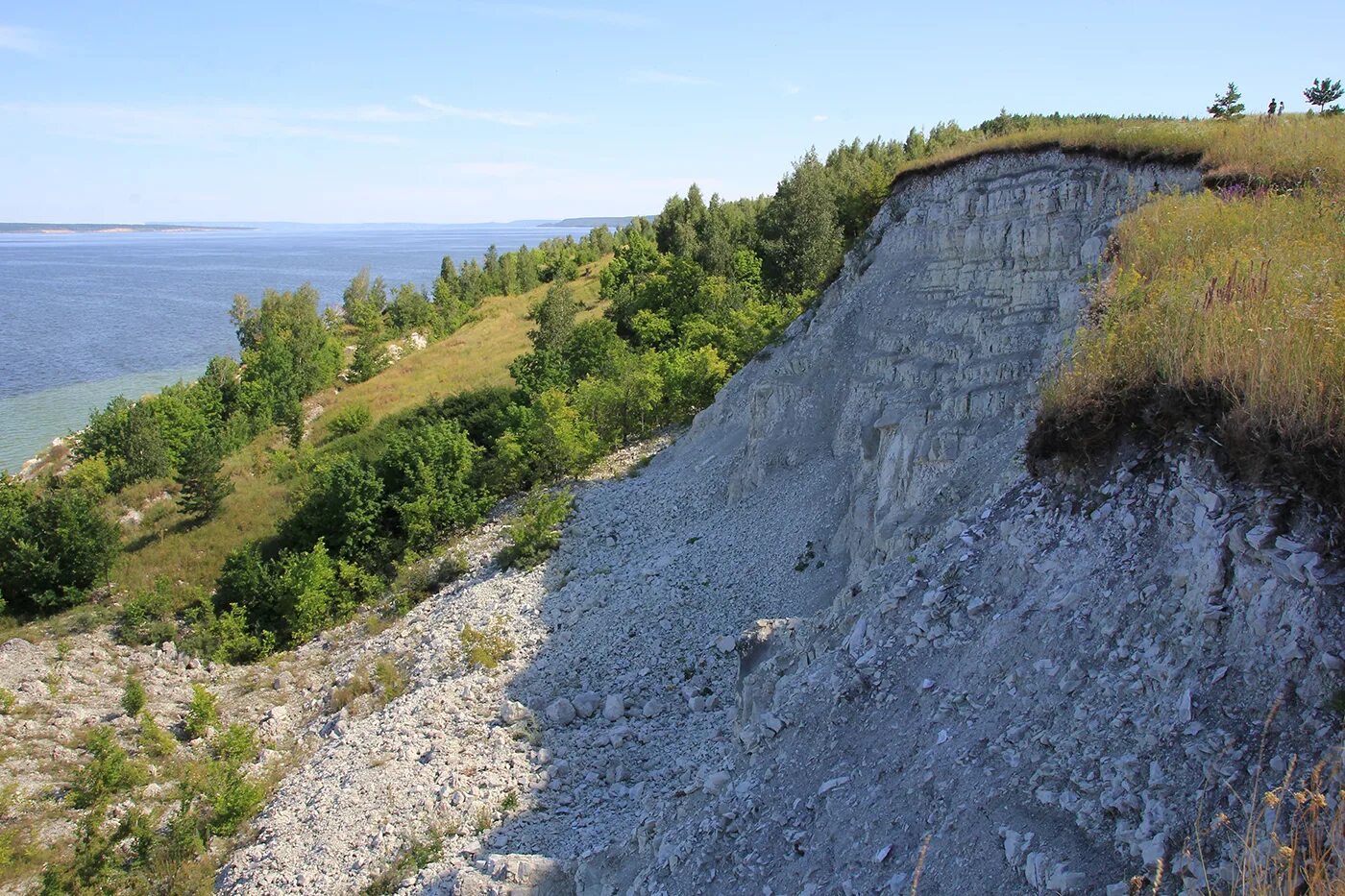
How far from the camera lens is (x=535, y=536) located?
2127 cm


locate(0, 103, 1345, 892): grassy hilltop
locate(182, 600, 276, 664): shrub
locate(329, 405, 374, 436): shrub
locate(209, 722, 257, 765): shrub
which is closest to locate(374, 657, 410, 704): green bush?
locate(209, 722, 257, 765): shrub

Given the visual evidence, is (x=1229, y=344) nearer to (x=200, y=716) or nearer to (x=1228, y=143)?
(x=1228, y=143)

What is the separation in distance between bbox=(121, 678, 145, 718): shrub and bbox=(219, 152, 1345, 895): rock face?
5371mm

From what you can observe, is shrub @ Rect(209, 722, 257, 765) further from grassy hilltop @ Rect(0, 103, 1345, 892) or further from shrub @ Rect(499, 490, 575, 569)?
shrub @ Rect(499, 490, 575, 569)

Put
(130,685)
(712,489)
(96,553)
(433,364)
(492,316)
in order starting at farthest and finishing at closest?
(492,316), (433,364), (96,553), (712,489), (130,685)

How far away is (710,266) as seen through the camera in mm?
44938

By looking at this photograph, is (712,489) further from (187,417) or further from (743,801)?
(187,417)

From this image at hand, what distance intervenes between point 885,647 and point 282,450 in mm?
37194

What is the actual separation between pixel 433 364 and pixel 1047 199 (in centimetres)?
4262

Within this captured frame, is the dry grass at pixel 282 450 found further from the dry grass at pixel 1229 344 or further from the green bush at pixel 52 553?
the dry grass at pixel 1229 344

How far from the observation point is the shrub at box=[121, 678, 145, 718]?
17.7 m

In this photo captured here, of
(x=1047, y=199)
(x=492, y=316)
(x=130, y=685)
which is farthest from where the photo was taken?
(x=492, y=316)

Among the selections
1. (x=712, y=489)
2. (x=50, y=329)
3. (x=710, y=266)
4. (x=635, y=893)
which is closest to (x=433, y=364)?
(x=710, y=266)

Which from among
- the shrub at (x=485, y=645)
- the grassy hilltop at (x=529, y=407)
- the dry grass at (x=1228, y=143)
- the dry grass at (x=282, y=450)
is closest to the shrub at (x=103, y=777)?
the grassy hilltop at (x=529, y=407)
